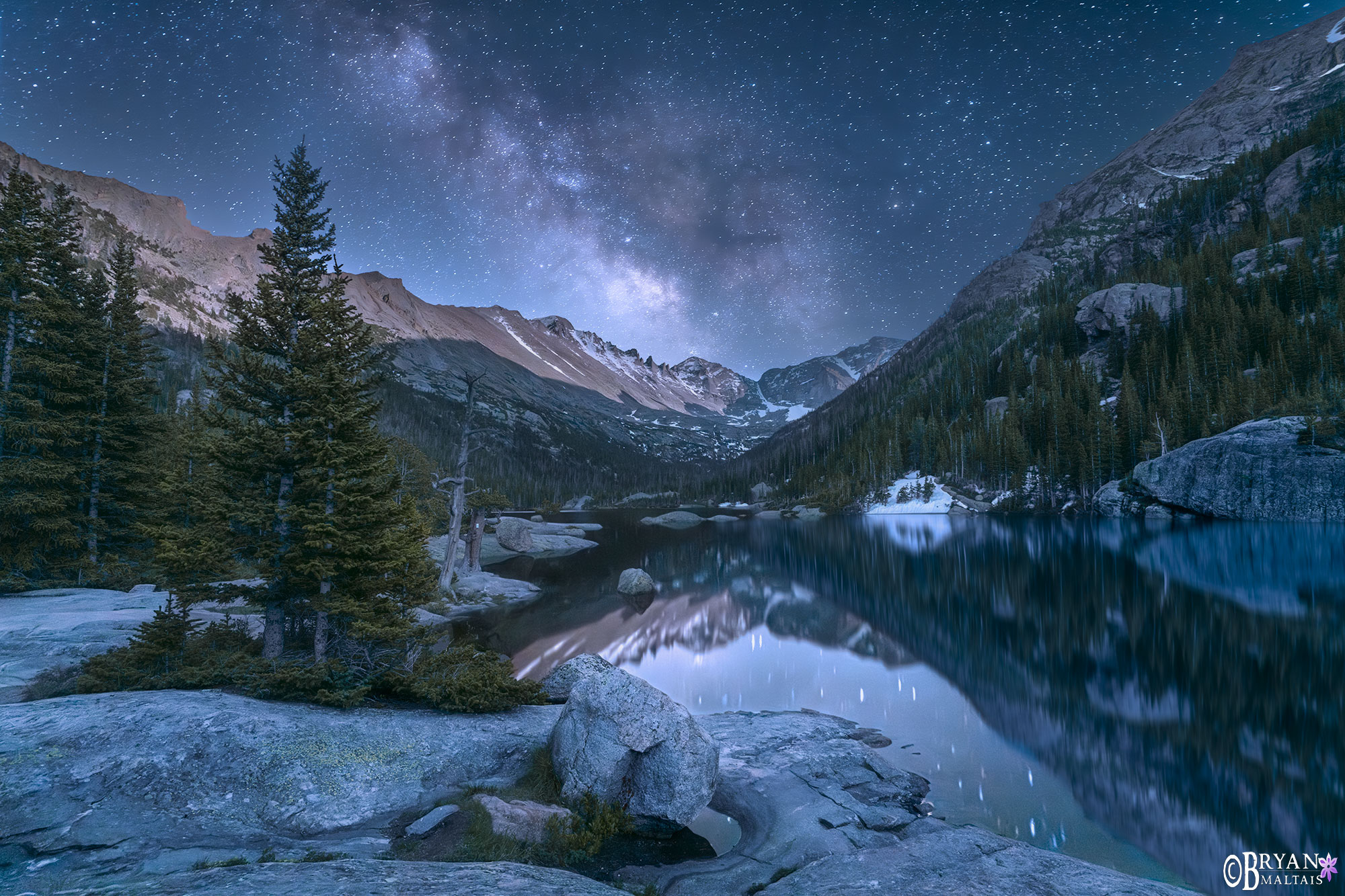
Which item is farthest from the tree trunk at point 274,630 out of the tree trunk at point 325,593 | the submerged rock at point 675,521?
the submerged rock at point 675,521

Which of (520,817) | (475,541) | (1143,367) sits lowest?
(520,817)

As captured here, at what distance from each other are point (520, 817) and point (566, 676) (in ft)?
21.8

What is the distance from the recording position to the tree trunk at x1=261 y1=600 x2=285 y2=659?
12.5 m

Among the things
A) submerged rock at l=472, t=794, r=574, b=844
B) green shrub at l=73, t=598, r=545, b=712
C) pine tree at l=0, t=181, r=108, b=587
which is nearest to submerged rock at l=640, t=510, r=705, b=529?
pine tree at l=0, t=181, r=108, b=587

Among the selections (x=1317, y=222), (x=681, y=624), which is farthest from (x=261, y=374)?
(x=1317, y=222)

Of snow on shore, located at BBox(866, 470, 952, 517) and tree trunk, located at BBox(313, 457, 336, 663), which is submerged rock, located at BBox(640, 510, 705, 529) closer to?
snow on shore, located at BBox(866, 470, 952, 517)

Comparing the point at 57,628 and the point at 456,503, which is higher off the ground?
the point at 456,503

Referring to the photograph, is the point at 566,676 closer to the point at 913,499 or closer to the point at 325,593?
the point at 325,593

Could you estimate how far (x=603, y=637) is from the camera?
25.5 meters

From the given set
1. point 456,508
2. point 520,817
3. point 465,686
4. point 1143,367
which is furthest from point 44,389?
point 1143,367

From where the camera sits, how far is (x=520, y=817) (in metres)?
8.36

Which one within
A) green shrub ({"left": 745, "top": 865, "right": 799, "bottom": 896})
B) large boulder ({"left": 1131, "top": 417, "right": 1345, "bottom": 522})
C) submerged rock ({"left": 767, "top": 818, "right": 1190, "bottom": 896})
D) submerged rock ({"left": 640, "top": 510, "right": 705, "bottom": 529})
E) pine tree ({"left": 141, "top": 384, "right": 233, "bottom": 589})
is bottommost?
submerged rock ({"left": 640, "top": 510, "right": 705, "bottom": 529})

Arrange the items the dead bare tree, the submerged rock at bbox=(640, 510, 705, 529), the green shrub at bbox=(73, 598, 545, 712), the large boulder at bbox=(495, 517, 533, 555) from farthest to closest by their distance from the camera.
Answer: the submerged rock at bbox=(640, 510, 705, 529), the large boulder at bbox=(495, 517, 533, 555), the dead bare tree, the green shrub at bbox=(73, 598, 545, 712)

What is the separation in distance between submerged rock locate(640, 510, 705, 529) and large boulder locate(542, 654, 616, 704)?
87.8m
